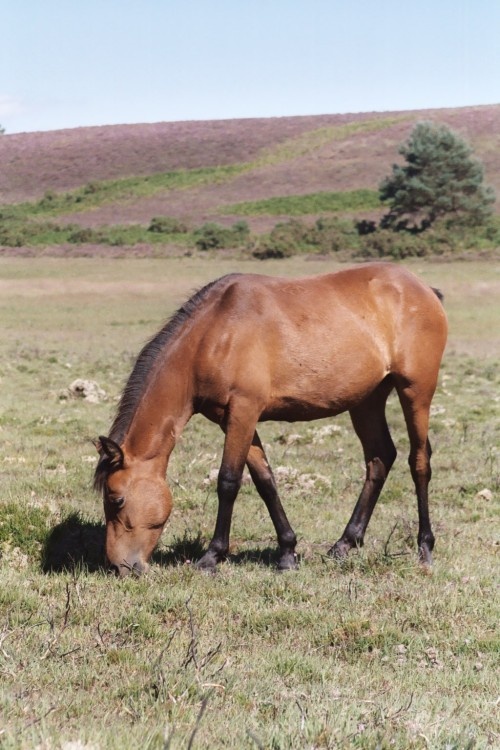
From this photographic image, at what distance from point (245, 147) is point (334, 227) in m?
26.1

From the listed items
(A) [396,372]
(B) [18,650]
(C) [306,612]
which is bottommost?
(C) [306,612]

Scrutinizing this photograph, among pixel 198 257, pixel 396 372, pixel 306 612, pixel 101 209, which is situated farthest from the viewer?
pixel 101 209

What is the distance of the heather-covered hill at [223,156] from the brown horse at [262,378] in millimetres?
38880

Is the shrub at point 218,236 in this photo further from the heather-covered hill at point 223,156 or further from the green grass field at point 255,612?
the green grass field at point 255,612

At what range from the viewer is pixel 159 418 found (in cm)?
577

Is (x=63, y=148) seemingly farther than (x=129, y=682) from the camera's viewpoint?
Yes

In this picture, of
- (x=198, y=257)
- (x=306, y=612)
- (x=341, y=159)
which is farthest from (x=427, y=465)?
(x=341, y=159)

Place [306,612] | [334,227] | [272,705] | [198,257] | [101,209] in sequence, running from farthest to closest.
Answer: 1. [101,209]
2. [334,227]
3. [198,257]
4. [306,612]
5. [272,705]

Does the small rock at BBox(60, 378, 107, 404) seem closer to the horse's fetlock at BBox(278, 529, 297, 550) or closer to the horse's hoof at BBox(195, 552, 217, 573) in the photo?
the horse's fetlock at BBox(278, 529, 297, 550)

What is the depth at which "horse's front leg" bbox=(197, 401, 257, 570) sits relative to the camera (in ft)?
19.0

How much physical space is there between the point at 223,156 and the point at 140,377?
58.7 meters

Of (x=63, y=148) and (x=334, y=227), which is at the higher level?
(x=63, y=148)

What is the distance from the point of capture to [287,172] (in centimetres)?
5684

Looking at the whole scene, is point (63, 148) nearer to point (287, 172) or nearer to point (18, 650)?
point (287, 172)
